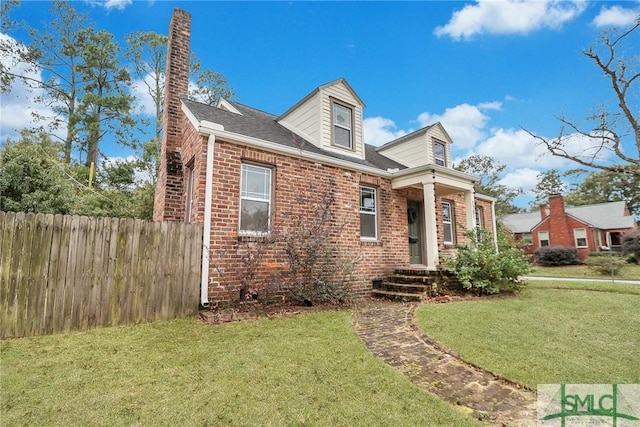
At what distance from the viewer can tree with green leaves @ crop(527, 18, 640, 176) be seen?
538 inches

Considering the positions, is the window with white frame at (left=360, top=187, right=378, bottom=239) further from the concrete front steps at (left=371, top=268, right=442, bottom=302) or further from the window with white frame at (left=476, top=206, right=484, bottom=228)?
the window with white frame at (left=476, top=206, right=484, bottom=228)

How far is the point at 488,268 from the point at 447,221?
3852mm

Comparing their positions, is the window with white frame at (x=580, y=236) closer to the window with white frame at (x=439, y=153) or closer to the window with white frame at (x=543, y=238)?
the window with white frame at (x=543, y=238)

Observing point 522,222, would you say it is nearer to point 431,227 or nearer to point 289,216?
point 431,227

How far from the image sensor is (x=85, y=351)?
3.71 meters

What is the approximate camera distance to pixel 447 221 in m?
11.7

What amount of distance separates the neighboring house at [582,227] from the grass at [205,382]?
82.6 feet

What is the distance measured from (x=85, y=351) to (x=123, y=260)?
1.56 m

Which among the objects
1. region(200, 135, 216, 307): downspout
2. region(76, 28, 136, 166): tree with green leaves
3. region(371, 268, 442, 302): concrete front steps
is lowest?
region(371, 268, 442, 302): concrete front steps

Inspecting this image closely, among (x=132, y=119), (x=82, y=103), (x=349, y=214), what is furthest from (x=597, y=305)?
(x=82, y=103)

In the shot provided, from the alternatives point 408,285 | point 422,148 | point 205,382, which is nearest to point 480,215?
point 422,148

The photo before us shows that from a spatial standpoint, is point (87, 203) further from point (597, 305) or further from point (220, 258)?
point (597, 305)

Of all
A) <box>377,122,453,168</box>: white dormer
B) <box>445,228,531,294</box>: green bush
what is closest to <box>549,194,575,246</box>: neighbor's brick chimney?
<box>377,122,453,168</box>: white dormer

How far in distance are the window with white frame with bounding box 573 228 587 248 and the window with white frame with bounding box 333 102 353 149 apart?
2479cm
